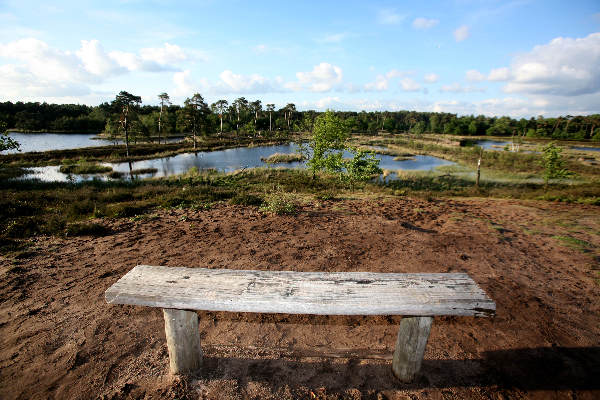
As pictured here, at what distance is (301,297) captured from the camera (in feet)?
7.47

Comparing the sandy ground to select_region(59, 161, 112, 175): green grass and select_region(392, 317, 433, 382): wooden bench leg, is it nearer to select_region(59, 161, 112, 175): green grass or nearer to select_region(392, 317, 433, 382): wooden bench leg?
select_region(392, 317, 433, 382): wooden bench leg

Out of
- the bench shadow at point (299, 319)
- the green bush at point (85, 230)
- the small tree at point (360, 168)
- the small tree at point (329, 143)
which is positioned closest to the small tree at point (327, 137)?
the small tree at point (329, 143)

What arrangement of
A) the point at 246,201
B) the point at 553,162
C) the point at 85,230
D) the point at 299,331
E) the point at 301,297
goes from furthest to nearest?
the point at 553,162 → the point at 246,201 → the point at 85,230 → the point at 299,331 → the point at 301,297

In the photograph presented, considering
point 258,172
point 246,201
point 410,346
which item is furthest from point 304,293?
point 258,172

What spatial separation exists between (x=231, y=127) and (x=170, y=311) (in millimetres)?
91566

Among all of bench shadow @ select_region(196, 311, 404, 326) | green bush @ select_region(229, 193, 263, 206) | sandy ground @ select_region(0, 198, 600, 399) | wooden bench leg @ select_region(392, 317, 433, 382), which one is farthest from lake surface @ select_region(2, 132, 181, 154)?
wooden bench leg @ select_region(392, 317, 433, 382)

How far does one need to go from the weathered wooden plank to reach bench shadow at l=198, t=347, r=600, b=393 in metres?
0.96

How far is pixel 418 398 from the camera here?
2.45 metres

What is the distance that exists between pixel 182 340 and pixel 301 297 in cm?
129

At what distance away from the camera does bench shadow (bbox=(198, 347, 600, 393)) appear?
2.61m

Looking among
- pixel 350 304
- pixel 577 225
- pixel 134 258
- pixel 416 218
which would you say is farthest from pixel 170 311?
pixel 577 225

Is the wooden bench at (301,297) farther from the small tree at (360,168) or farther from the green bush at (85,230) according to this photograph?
the small tree at (360,168)

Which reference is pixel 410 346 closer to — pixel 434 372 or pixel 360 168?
pixel 434 372

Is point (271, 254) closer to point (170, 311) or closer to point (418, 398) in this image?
point (170, 311)
